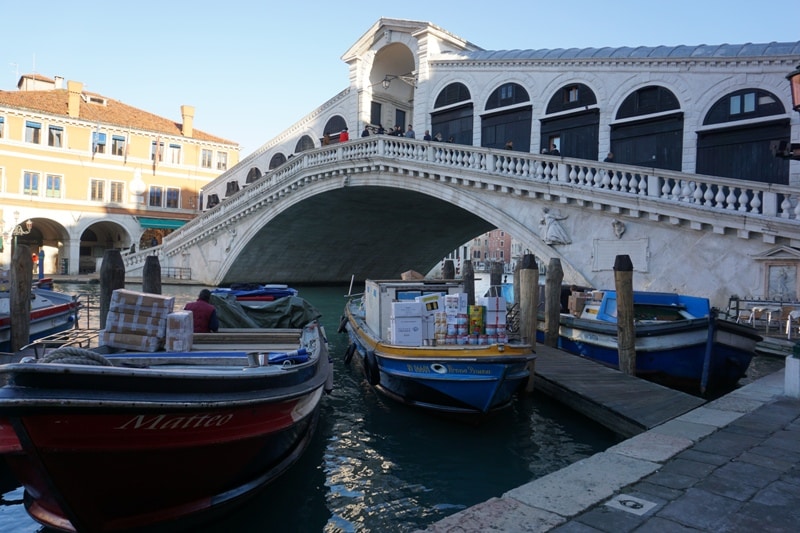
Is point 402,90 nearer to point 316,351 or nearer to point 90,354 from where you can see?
point 316,351

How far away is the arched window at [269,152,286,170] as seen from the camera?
96.6 ft

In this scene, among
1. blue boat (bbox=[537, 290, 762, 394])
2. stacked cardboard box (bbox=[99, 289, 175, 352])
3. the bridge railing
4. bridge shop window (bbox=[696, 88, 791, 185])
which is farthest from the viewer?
bridge shop window (bbox=[696, 88, 791, 185])

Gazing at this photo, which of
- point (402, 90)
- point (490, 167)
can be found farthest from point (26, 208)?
point (490, 167)

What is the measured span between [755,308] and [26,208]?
1172 inches

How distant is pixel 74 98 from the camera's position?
28.8 m

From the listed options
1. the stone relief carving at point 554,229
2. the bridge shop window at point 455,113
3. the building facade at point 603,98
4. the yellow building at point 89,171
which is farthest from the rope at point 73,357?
the yellow building at point 89,171

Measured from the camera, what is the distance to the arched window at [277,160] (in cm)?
2945

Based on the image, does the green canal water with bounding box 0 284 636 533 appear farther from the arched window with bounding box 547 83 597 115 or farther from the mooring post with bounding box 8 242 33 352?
the arched window with bounding box 547 83 597 115

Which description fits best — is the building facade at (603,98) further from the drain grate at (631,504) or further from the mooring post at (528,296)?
the drain grate at (631,504)

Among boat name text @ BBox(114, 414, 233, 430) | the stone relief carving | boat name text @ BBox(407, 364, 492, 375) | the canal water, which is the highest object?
the stone relief carving

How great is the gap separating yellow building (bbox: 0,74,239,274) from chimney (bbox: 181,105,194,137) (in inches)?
2.2

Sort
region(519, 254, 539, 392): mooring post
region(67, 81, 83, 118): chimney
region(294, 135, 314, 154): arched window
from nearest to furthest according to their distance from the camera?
region(519, 254, 539, 392): mooring post → region(294, 135, 314, 154): arched window → region(67, 81, 83, 118): chimney

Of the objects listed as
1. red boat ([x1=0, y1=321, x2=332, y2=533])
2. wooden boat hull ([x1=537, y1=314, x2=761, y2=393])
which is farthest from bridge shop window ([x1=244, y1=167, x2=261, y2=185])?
red boat ([x1=0, y1=321, x2=332, y2=533])

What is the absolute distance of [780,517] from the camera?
303 centimetres
